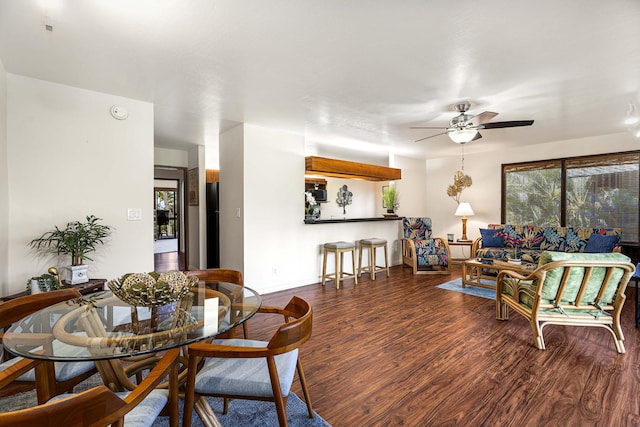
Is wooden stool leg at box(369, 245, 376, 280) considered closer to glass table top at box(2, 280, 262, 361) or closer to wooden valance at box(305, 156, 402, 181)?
wooden valance at box(305, 156, 402, 181)

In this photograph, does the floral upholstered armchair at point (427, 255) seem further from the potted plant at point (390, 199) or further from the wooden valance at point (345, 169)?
the wooden valance at point (345, 169)

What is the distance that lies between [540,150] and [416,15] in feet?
17.5

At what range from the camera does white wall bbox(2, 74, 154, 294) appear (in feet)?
8.61

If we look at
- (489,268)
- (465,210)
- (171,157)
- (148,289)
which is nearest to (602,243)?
(489,268)

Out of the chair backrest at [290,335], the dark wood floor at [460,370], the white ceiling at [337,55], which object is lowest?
the dark wood floor at [460,370]

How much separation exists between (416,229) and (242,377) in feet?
17.5

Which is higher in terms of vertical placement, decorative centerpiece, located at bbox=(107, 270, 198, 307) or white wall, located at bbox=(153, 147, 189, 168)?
white wall, located at bbox=(153, 147, 189, 168)

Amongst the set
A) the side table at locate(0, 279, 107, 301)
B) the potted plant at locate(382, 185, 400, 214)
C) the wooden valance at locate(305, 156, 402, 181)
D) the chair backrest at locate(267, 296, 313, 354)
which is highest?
the wooden valance at locate(305, 156, 402, 181)

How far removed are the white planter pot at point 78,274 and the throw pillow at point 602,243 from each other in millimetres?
6328

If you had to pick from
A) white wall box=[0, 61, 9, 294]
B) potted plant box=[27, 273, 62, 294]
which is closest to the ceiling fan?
potted plant box=[27, 273, 62, 294]

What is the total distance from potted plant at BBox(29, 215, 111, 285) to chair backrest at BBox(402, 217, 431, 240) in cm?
502

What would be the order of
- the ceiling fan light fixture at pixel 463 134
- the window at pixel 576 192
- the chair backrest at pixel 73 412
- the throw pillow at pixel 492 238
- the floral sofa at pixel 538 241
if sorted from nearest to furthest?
the chair backrest at pixel 73 412 < the ceiling fan light fixture at pixel 463 134 < the floral sofa at pixel 538 241 < the window at pixel 576 192 < the throw pillow at pixel 492 238

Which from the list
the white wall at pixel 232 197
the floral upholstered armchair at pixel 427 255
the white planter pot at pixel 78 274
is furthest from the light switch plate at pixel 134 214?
the floral upholstered armchair at pixel 427 255

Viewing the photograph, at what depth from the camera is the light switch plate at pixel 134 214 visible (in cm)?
317
